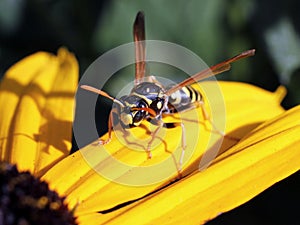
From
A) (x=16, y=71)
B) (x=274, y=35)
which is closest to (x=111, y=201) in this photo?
A: (x=16, y=71)

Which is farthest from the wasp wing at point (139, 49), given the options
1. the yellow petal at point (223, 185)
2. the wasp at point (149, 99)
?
the yellow petal at point (223, 185)

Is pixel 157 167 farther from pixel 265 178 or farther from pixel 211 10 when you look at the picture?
pixel 211 10

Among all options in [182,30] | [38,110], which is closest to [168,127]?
[38,110]

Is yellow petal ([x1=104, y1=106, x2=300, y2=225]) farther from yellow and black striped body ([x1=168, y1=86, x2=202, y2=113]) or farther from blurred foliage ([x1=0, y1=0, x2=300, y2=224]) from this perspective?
blurred foliage ([x1=0, y1=0, x2=300, y2=224])

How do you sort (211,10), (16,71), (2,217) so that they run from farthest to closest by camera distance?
(211,10)
(16,71)
(2,217)

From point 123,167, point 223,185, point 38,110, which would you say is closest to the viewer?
point 223,185

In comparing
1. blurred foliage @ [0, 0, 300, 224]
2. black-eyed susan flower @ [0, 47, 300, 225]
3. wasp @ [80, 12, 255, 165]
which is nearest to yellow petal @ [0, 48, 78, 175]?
black-eyed susan flower @ [0, 47, 300, 225]

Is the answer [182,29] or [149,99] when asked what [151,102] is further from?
[182,29]
